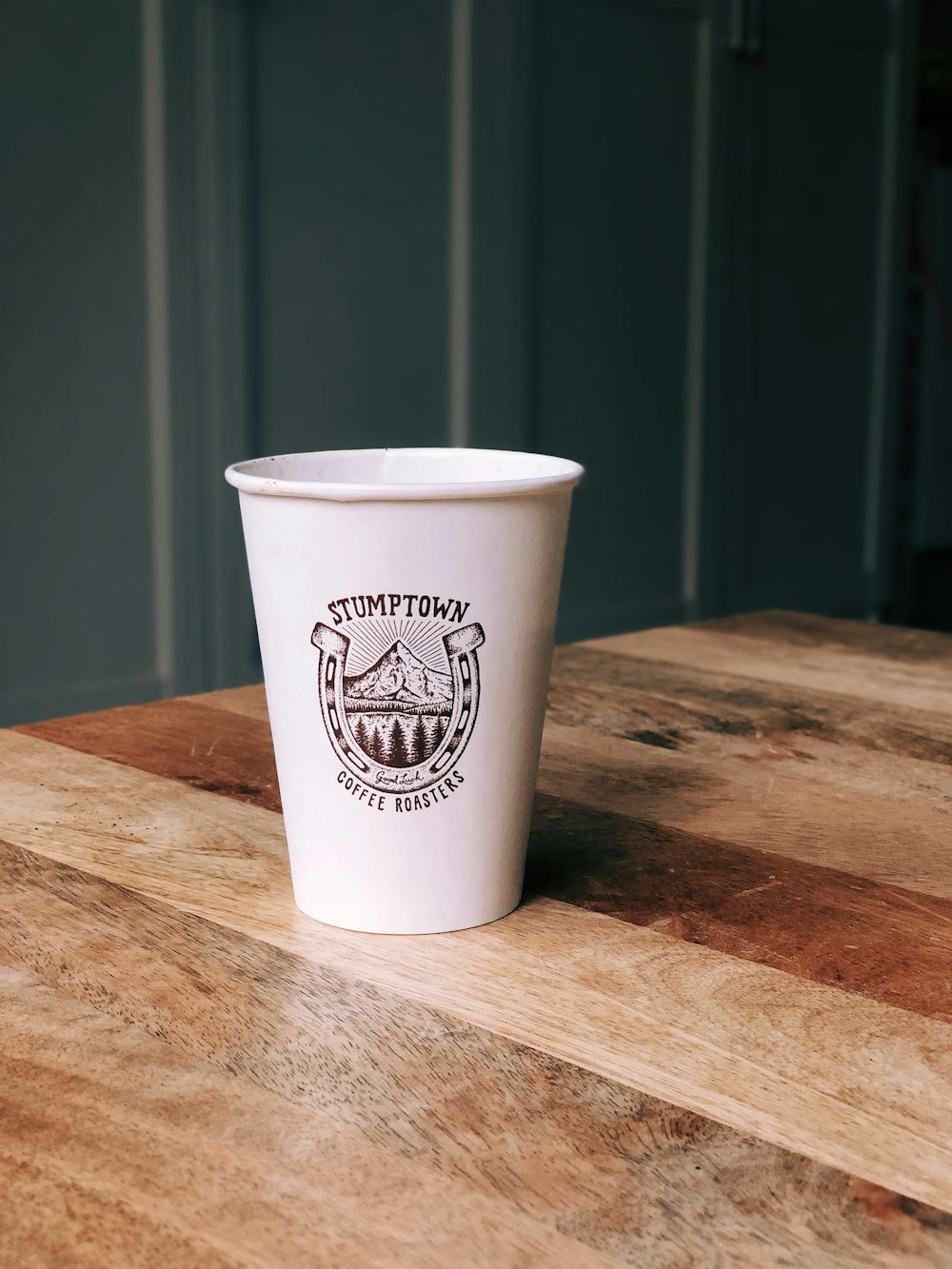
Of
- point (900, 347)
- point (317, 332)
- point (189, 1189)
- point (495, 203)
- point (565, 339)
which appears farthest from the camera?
point (900, 347)

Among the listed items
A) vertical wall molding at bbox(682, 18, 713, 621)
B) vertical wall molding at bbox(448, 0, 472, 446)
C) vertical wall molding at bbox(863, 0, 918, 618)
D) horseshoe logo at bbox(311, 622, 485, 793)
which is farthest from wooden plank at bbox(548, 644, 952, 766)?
vertical wall molding at bbox(863, 0, 918, 618)

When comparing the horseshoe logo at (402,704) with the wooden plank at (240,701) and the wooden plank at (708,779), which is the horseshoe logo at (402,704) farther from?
the wooden plank at (240,701)

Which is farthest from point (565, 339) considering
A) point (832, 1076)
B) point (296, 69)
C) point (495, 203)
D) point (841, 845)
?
point (832, 1076)

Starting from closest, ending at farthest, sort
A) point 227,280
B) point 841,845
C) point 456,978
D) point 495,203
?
point 456,978 < point 841,845 < point 227,280 < point 495,203

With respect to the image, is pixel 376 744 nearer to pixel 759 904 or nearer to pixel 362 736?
pixel 362 736

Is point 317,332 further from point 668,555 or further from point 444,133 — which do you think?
point 668,555

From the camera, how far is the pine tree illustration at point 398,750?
41 cm

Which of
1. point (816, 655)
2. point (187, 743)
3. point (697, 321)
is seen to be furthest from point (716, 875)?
point (697, 321)

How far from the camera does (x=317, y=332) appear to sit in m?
2.00

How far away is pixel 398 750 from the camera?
0.41 m

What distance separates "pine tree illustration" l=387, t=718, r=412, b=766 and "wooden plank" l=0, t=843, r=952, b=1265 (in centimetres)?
6

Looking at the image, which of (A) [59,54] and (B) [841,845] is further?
(A) [59,54]

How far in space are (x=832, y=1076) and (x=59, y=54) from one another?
5.42 ft

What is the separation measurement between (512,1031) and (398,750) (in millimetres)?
91
